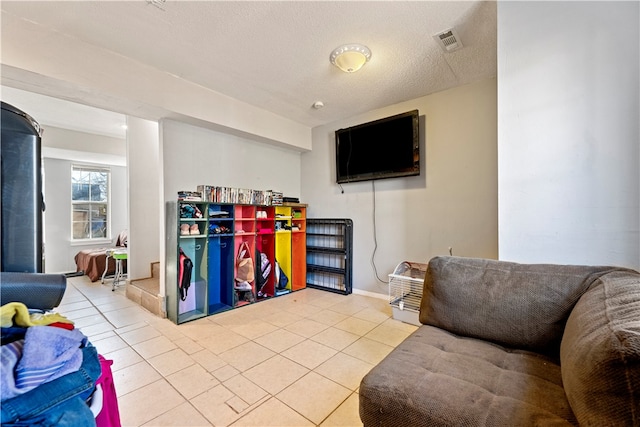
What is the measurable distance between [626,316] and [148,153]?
5.04m

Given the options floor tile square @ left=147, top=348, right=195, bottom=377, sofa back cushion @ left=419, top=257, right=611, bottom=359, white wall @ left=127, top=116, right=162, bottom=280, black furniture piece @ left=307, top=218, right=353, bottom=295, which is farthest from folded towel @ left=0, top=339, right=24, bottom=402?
white wall @ left=127, top=116, right=162, bottom=280

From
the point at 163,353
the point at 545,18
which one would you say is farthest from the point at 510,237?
the point at 163,353

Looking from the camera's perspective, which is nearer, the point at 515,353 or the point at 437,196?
the point at 515,353

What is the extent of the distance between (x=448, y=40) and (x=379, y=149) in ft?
4.96

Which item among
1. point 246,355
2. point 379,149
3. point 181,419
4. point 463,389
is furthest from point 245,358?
point 379,149

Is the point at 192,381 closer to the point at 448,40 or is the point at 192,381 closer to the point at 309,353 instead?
the point at 309,353

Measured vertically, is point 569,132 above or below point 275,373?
above

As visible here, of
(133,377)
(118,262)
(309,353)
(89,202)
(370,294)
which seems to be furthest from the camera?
(89,202)

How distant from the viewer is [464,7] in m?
1.97

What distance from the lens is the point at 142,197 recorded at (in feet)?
13.4

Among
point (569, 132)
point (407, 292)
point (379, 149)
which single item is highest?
point (379, 149)

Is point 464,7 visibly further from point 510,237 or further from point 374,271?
point 374,271

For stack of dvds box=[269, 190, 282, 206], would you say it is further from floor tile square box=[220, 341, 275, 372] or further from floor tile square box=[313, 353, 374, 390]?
floor tile square box=[313, 353, 374, 390]

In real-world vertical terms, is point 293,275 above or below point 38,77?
below
